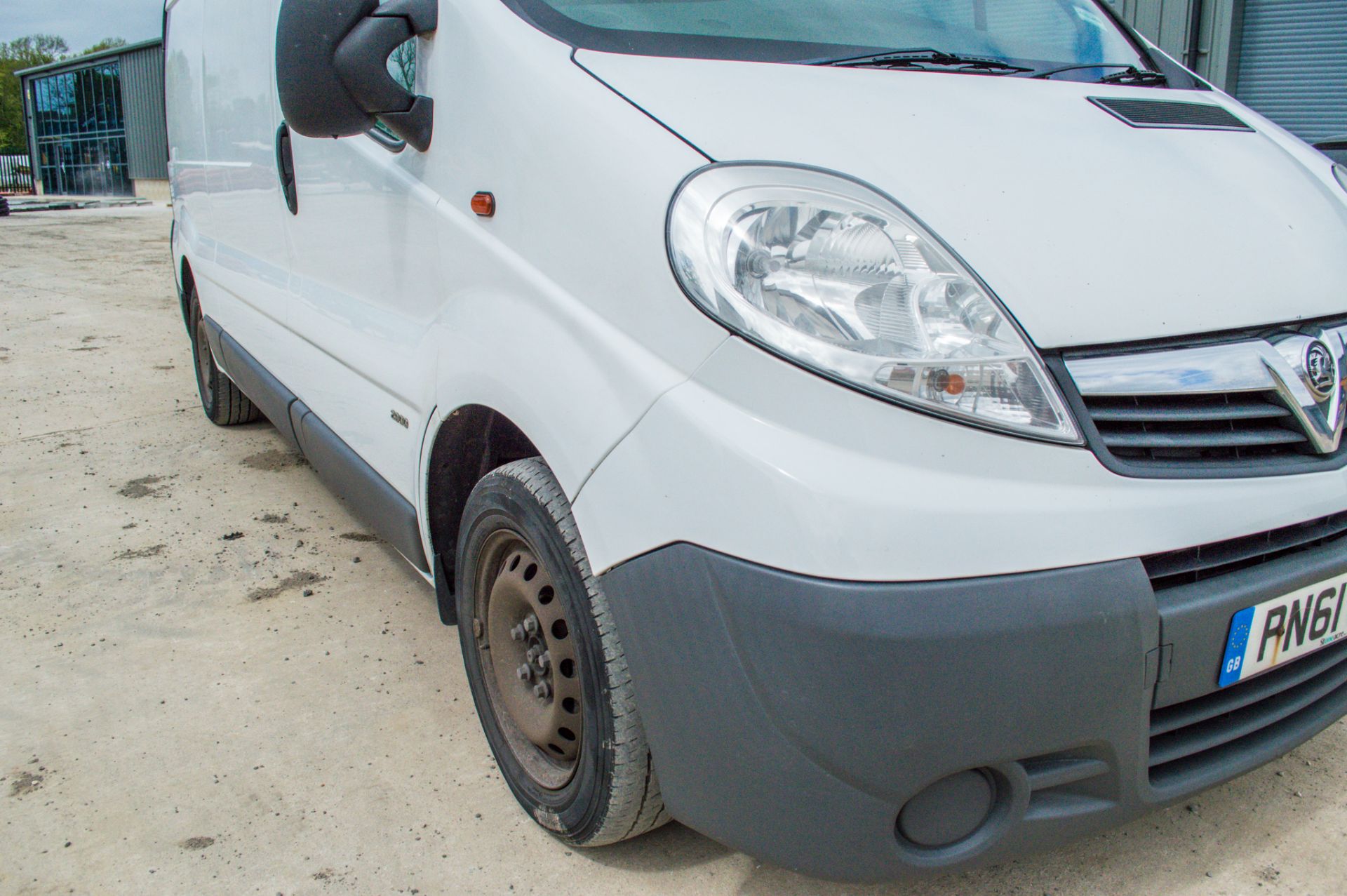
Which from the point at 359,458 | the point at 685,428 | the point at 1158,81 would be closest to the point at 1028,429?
the point at 685,428

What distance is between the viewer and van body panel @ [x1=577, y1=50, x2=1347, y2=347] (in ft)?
4.61

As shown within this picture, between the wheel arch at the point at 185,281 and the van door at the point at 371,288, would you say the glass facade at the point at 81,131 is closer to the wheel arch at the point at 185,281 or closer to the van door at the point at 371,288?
the wheel arch at the point at 185,281

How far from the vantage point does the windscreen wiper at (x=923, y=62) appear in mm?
1775

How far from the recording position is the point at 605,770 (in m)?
1.63

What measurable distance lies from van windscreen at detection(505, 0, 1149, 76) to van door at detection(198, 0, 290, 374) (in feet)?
4.71

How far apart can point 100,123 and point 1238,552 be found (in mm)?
44739

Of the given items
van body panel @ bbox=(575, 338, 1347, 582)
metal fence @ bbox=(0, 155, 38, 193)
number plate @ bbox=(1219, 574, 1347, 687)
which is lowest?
metal fence @ bbox=(0, 155, 38, 193)

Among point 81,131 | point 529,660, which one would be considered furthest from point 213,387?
point 81,131

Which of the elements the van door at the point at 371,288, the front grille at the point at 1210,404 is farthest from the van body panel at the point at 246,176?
the front grille at the point at 1210,404

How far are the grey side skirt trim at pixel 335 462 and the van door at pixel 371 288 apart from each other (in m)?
0.04

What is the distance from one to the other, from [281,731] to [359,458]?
0.65 meters

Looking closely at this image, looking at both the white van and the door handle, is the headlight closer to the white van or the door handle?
the white van

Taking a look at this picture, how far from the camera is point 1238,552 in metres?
1.40

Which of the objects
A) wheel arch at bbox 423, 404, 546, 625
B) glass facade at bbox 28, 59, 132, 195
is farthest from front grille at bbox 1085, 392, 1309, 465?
glass facade at bbox 28, 59, 132, 195
